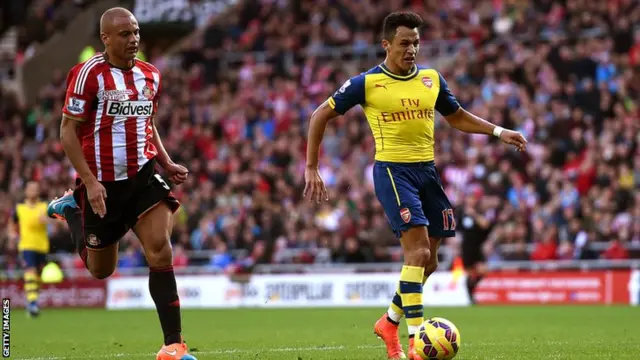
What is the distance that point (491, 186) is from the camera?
2486 centimetres

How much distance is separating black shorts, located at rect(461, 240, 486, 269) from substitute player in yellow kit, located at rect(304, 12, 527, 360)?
13.4 m

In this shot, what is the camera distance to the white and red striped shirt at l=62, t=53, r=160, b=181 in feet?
29.6

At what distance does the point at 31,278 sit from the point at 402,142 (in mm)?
12815

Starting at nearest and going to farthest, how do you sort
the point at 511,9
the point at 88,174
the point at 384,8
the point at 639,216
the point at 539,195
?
the point at 88,174
the point at 639,216
the point at 539,195
the point at 511,9
the point at 384,8

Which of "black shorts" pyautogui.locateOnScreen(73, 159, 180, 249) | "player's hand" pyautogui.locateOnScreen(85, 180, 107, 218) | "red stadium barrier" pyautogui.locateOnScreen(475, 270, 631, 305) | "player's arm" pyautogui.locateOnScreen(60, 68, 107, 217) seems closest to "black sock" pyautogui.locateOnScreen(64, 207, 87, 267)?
"black shorts" pyautogui.locateOnScreen(73, 159, 180, 249)

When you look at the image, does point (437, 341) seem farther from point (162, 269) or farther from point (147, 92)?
point (147, 92)

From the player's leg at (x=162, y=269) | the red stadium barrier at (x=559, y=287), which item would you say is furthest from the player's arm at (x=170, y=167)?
the red stadium barrier at (x=559, y=287)

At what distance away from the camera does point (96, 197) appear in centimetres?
884

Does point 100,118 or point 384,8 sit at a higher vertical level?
point 384,8

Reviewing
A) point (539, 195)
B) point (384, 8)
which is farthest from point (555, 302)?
point (384, 8)

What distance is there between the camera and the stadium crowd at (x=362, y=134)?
24.3 m

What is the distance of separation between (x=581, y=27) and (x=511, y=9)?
7.60ft

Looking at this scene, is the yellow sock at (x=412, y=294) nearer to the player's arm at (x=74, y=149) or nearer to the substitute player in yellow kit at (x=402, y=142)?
the substitute player in yellow kit at (x=402, y=142)

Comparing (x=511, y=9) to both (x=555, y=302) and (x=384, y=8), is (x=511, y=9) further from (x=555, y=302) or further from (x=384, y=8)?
(x=555, y=302)
